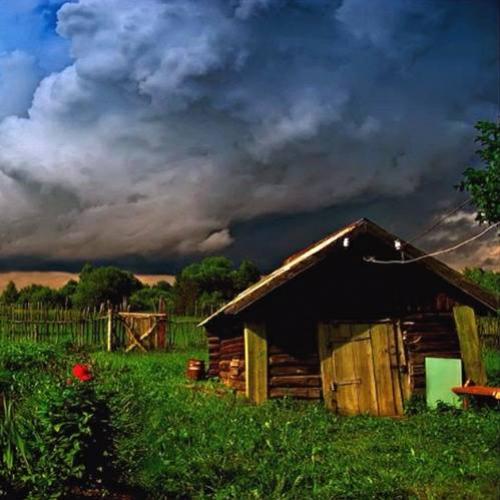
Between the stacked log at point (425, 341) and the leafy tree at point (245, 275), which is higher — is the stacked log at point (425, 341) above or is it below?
below

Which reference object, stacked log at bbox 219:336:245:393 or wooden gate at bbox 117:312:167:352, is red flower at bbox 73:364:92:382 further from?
wooden gate at bbox 117:312:167:352

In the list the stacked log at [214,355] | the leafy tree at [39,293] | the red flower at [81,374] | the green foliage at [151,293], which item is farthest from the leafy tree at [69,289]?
the red flower at [81,374]

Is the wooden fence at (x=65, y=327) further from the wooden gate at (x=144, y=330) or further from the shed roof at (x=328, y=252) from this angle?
the shed roof at (x=328, y=252)

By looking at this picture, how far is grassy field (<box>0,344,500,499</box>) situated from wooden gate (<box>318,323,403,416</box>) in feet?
2.10

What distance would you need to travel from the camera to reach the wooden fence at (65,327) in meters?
27.3

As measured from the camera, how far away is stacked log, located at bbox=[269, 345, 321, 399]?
14.5 meters

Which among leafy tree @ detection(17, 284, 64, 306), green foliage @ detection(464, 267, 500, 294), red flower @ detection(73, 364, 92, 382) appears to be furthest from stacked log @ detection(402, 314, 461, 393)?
leafy tree @ detection(17, 284, 64, 306)

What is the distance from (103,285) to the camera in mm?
64938

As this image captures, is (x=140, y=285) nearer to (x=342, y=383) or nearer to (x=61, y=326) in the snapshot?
(x=61, y=326)

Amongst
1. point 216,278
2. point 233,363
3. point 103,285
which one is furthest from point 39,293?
point 233,363

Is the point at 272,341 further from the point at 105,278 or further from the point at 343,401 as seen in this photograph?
the point at 105,278

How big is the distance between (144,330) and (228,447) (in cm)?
1933

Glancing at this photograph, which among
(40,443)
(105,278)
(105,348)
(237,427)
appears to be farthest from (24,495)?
(105,278)

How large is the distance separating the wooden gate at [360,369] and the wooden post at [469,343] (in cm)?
166
